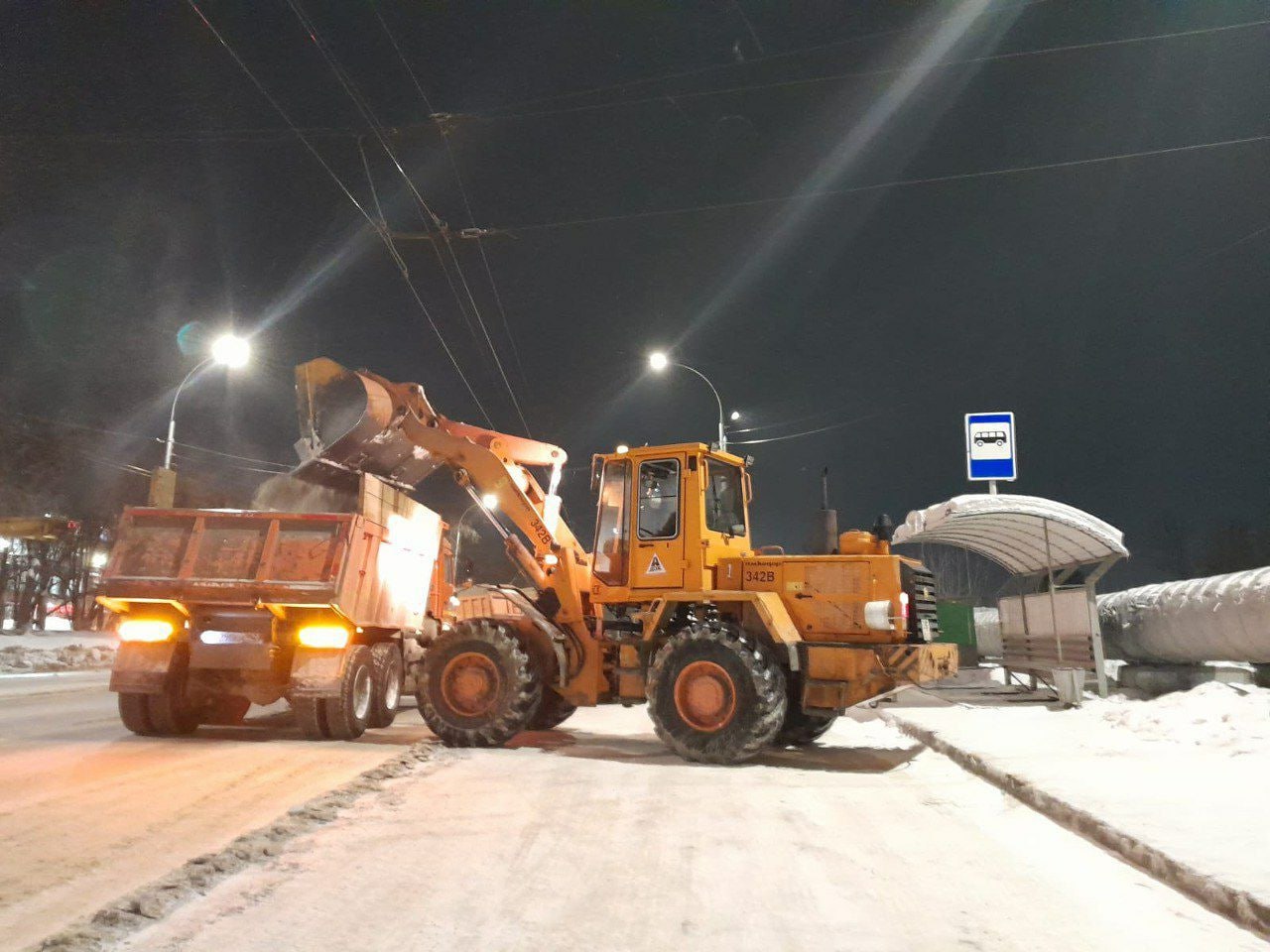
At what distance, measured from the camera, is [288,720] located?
12.4 meters

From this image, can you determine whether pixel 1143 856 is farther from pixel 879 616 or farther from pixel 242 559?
pixel 242 559

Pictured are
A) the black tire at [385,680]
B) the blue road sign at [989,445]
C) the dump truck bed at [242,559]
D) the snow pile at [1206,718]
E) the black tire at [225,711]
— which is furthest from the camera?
the blue road sign at [989,445]

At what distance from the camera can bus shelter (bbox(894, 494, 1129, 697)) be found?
13.2 metres

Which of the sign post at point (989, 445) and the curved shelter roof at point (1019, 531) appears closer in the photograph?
the curved shelter roof at point (1019, 531)

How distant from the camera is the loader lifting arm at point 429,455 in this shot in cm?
1037

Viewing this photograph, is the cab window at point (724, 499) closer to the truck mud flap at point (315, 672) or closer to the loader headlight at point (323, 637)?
the loader headlight at point (323, 637)

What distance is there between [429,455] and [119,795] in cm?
541

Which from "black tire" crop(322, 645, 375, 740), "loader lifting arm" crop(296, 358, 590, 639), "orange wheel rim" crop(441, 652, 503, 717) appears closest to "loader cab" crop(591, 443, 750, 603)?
"loader lifting arm" crop(296, 358, 590, 639)

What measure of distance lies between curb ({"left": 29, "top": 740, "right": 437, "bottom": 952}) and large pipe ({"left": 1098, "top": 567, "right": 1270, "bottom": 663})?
1122 centimetres

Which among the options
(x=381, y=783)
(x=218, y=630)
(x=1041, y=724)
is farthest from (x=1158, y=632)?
(x=218, y=630)

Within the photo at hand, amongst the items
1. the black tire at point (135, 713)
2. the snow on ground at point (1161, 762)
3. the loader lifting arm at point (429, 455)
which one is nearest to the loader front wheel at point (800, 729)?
the snow on ground at point (1161, 762)

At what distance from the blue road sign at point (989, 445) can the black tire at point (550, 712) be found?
8.78 metres

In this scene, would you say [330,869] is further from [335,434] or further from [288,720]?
[288,720]

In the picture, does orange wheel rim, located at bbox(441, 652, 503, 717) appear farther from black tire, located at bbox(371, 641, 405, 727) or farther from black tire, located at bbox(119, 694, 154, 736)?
black tire, located at bbox(119, 694, 154, 736)
